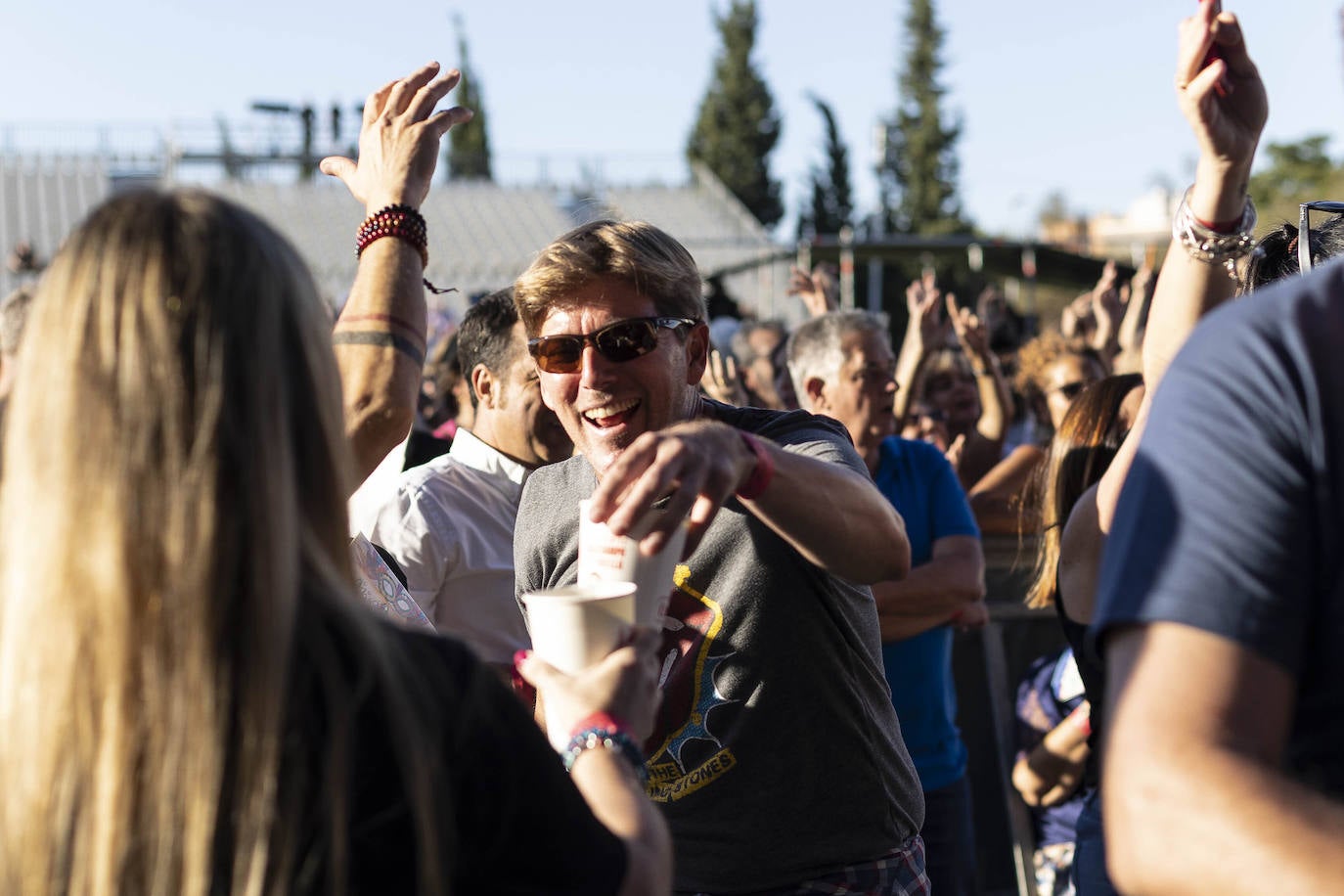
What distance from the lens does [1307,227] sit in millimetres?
1879

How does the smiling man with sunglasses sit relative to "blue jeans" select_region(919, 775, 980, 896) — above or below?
above

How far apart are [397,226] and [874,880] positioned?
1.47 meters

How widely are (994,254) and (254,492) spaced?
67.4ft

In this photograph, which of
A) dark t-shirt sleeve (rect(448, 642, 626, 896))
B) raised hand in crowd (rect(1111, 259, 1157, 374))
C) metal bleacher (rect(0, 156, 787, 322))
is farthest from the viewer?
metal bleacher (rect(0, 156, 787, 322))

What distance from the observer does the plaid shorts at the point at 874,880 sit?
240 centimetres

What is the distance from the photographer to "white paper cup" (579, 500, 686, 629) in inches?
71.4

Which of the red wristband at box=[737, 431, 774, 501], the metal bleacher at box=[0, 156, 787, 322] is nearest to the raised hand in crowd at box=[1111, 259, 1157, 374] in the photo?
the red wristband at box=[737, 431, 774, 501]

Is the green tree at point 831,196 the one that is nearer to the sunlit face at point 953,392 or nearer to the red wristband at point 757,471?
the sunlit face at point 953,392

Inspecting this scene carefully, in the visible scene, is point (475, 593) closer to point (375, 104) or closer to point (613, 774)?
point (375, 104)

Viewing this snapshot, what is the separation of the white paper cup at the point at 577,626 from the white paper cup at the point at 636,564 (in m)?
0.08

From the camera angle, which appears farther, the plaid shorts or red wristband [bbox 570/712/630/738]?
the plaid shorts

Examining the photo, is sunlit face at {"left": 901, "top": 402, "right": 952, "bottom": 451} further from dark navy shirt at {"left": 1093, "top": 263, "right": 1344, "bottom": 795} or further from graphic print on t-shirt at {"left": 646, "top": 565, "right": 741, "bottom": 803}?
dark navy shirt at {"left": 1093, "top": 263, "right": 1344, "bottom": 795}

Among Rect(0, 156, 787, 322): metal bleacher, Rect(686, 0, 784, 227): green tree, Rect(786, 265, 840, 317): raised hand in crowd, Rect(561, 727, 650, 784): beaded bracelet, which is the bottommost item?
Rect(561, 727, 650, 784): beaded bracelet

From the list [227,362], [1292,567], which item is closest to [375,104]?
[227,362]
